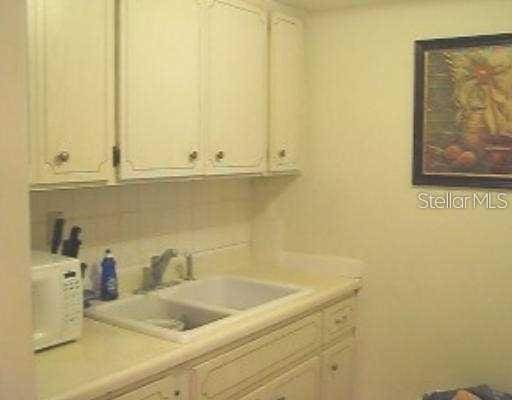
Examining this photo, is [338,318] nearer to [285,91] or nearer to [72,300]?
[285,91]

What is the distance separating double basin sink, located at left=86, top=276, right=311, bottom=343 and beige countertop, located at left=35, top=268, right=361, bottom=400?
4cm

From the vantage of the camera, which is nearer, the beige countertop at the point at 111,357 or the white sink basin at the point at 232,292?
the beige countertop at the point at 111,357

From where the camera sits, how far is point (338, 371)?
2.61 metres

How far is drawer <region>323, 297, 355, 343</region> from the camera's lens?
2477 millimetres

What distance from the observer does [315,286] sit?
254 cm

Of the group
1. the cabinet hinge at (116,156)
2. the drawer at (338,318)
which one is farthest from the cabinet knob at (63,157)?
the drawer at (338,318)

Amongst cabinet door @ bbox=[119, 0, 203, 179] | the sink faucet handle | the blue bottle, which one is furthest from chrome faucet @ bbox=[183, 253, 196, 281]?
cabinet door @ bbox=[119, 0, 203, 179]

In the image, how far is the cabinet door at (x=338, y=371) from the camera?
98.5 inches

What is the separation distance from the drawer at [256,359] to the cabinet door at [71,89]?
745mm

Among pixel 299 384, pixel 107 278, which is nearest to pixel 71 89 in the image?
pixel 107 278

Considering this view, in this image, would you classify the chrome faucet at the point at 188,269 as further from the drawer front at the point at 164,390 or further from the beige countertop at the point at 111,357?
the drawer front at the point at 164,390

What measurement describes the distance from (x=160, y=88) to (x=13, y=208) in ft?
4.00

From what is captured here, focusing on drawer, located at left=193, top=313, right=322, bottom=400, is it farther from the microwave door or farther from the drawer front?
the microwave door

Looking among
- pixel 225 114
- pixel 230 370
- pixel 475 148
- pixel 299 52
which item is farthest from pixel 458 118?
pixel 230 370
